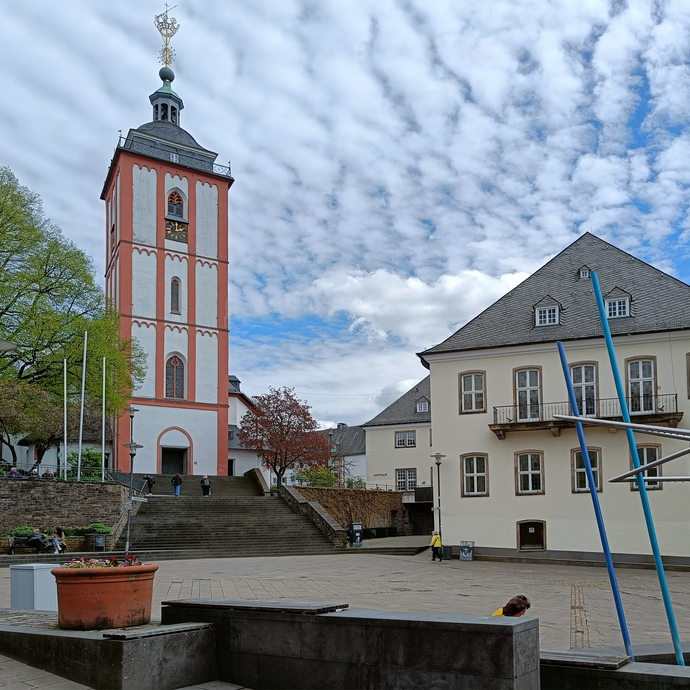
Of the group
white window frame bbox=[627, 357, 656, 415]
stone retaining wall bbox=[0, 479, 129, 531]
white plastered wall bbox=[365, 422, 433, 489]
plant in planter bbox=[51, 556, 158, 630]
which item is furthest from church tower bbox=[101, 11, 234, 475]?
plant in planter bbox=[51, 556, 158, 630]

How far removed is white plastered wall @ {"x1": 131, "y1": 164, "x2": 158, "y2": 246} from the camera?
168 feet

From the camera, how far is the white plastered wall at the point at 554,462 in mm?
27547

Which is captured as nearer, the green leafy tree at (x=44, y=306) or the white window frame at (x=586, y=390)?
the white window frame at (x=586, y=390)

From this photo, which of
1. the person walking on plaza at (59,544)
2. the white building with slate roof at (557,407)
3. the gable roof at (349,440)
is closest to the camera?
the person walking on plaza at (59,544)

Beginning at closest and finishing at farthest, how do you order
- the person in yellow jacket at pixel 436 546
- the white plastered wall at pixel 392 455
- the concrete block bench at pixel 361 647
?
1. the concrete block bench at pixel 361 647
2. the person in yellow jacket at pixel 436 546
3. the white plastered wall at pixel 392 455

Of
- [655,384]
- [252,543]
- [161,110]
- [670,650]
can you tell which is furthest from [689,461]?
[161,110]

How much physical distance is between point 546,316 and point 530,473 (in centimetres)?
610

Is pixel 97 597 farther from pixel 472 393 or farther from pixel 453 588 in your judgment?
pixel 472 393

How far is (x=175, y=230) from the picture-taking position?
52.5m

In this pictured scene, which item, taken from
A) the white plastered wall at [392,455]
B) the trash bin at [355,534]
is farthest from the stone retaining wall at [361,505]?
the white plastered wall at [392,455]

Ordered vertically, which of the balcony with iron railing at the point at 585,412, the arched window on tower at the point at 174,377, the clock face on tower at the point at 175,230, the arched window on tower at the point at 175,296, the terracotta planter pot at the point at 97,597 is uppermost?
the clock face on tower at the point at 175,230

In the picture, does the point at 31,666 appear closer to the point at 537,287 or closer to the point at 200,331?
the point at 537,287

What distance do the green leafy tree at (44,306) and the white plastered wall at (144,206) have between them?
12.6 metres

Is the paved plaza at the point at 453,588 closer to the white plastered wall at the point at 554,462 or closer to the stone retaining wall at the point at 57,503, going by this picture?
the white plastered wall at the point at 554,462
